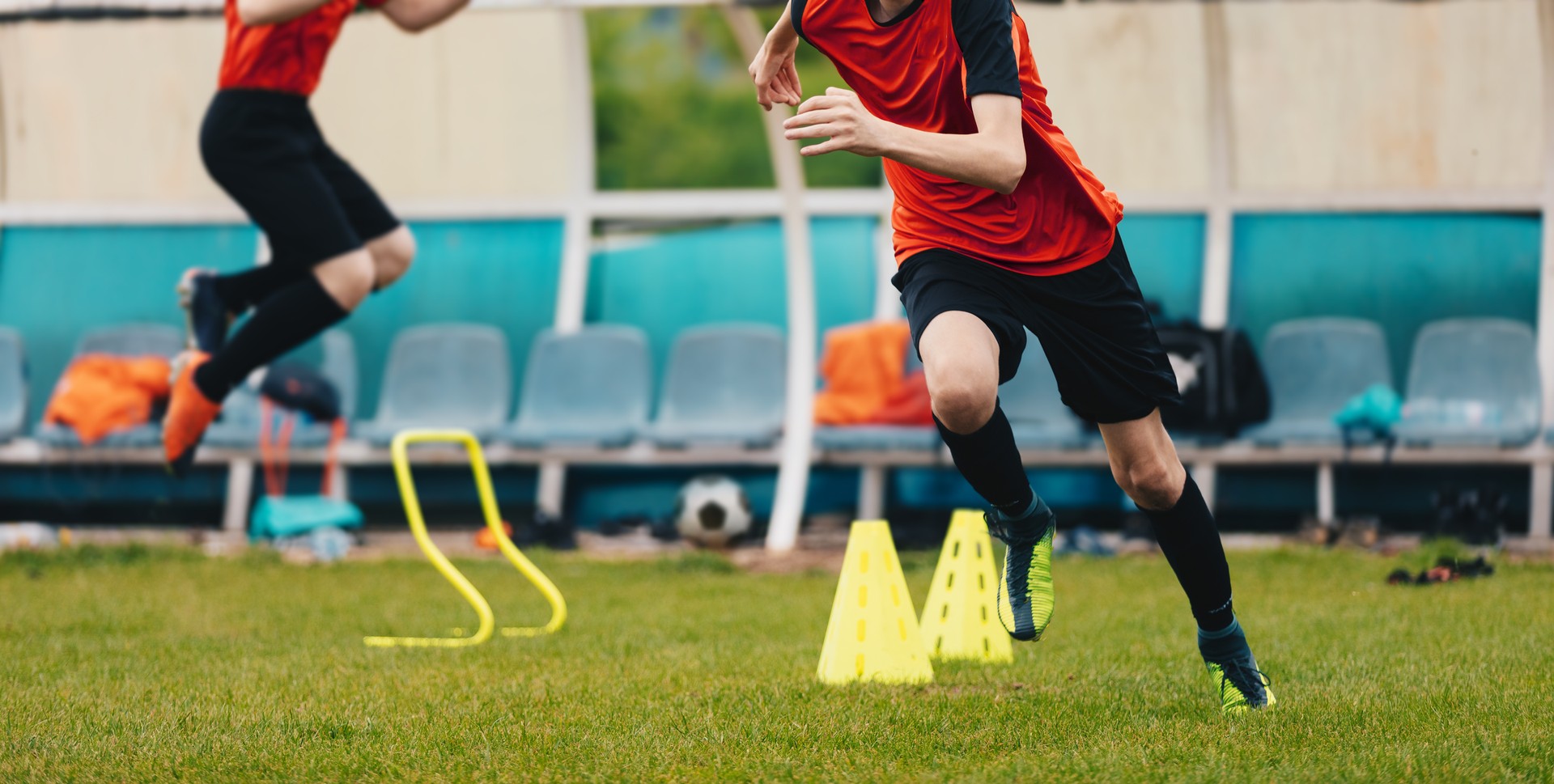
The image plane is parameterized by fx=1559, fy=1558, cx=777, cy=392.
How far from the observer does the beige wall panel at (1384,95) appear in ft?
35.6

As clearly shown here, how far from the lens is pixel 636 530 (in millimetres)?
11047

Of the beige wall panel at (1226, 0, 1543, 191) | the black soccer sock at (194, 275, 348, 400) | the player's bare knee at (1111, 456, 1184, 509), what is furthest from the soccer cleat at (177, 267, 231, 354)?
the beige wall panel at (1226, 0, 1543, 191)

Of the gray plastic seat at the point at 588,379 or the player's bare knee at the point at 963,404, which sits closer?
the player's bare knee at the point at 963,404

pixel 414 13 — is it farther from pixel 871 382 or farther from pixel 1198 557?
pixel 871 382

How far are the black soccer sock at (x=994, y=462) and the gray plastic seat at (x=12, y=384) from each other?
383 inches

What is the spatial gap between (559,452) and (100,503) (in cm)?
394

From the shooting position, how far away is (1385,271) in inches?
440

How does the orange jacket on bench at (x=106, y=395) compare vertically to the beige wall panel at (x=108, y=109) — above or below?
below

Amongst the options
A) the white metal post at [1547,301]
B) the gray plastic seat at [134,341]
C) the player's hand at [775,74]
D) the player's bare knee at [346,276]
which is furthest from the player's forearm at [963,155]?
the gray plastic seat at [134,341]

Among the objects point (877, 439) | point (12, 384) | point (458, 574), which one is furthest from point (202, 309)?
point (12, 384)

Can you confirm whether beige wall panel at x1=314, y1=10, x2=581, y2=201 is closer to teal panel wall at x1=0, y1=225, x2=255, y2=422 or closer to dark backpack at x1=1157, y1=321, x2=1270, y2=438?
teal panel wall at x1=0, y1=225, x2=255, y2=422

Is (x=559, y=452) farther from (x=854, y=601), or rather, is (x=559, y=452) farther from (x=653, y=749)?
(x=653, y=749)

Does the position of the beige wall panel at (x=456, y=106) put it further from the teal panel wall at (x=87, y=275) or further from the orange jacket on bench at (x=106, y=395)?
the orange jacket on bench at (x=106, y=395)

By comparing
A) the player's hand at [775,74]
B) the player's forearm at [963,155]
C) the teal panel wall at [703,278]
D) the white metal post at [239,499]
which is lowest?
the white metal post at [239,499]
